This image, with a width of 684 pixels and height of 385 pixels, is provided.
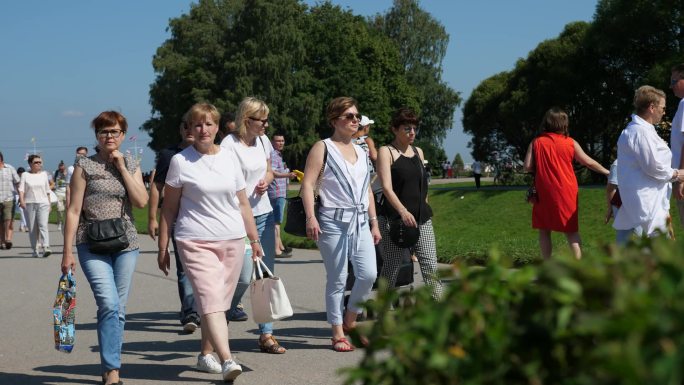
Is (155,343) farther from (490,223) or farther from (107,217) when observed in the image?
(490,223)

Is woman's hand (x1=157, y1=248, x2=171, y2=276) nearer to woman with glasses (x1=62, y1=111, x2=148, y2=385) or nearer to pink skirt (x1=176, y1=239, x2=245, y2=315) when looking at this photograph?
woman with glasses (x1=62, y1=111, x2=148, y2=385)

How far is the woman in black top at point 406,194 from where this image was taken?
8.43 m

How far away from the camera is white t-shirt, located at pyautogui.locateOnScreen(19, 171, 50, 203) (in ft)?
62.5

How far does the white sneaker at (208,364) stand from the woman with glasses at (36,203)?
12.4 meters

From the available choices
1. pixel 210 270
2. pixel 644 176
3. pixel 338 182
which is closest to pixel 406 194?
pixel 338 182

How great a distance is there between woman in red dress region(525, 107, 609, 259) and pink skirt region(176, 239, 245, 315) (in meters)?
3.37

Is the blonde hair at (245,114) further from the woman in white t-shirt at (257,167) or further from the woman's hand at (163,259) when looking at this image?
the woman's hand at (163,259)

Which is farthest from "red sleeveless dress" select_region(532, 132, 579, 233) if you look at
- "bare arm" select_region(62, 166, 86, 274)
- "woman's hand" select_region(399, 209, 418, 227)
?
"bare arm" select_region(62, 166, 86, 274)

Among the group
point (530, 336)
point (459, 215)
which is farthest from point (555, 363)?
point (459, 215)

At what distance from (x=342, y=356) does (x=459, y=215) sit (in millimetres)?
23352

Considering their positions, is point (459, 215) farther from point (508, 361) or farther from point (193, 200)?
point (508, 361)

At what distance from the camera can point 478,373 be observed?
2.30m

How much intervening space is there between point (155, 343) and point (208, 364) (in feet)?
5.25

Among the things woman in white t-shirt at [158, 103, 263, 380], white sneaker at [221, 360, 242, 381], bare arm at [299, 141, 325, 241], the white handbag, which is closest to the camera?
white sneaker at [221, 360, 242, 381]
